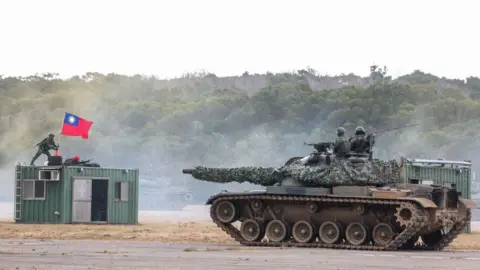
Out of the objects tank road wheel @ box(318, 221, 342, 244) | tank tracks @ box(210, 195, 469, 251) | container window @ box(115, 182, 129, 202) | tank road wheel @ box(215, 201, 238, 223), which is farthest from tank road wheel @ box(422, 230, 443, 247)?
container window @ box(115, 182, 129, 202)

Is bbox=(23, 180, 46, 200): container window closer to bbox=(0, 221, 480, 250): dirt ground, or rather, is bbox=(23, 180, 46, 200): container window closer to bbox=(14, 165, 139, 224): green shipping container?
bbox=(14, 165, 139, 224): green shipping container

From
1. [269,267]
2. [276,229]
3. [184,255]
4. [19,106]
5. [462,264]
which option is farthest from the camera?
Answer: [19,106]

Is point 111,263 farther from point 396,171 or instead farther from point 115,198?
point 115,198

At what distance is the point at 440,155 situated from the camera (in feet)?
298

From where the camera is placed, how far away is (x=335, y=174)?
3412 cm

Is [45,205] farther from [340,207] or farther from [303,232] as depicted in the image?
[340,207]

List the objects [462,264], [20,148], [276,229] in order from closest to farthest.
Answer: [462,264]
[276,229]
[20,148]

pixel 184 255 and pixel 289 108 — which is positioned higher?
pixel 289 108

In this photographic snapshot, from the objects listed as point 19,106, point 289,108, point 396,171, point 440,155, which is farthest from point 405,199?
point 19,106

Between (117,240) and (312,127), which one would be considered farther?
(312,127)

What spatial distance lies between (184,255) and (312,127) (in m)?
69.6

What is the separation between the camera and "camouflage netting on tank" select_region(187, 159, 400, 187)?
3409 centimetres

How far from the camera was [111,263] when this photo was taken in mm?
24047

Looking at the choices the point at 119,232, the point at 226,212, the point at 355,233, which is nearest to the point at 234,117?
the point at 119,232
